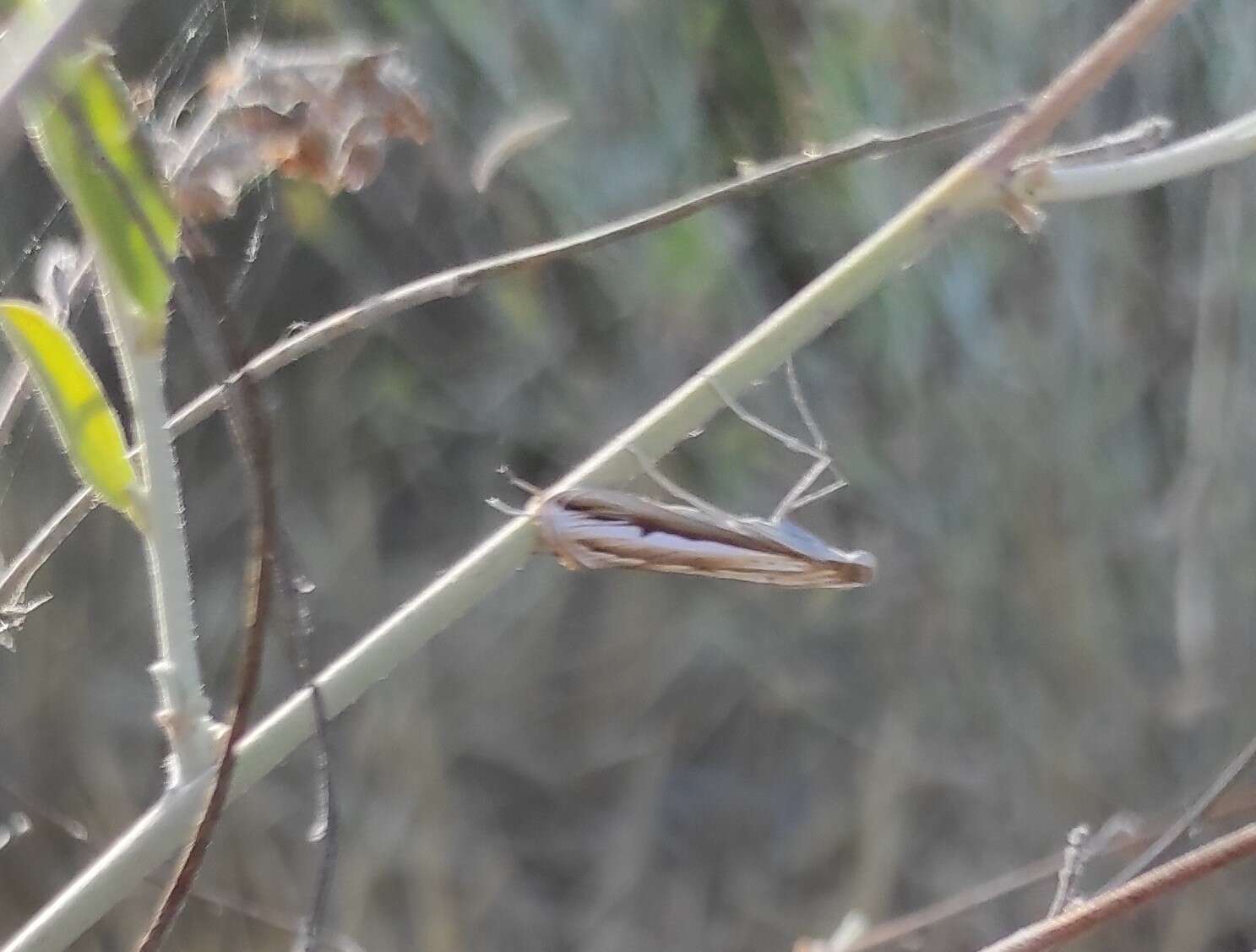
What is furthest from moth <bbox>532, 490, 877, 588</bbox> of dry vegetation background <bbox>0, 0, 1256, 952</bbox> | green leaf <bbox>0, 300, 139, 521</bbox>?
dry vegetation background <bbox>0, 0, 1256, 952</bbox>

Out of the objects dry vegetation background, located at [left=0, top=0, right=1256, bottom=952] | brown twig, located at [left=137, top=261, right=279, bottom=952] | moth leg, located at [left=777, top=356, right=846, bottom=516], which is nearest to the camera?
brown twig, located at [left=137, top=261, right=279, bottom=952]

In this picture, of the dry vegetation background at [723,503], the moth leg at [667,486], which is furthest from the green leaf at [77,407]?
the dry vegetation background at [723,503]

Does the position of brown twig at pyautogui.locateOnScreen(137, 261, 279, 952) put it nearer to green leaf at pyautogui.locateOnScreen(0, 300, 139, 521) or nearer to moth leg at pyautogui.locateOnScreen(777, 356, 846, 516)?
green leaf at pyautogui.locateOnScreen(0, 300, 139, 521)

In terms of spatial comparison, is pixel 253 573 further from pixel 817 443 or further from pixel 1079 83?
pixel 817 443

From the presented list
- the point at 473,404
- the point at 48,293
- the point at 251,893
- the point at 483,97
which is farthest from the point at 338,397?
the point at 48,293

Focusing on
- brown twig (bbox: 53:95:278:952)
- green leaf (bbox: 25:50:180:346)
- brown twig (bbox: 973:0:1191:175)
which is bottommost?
brown twig (bbox: 53:95:278:952)

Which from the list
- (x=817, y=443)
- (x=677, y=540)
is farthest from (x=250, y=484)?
(x=817, y=443)

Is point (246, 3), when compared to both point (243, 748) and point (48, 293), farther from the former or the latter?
point (243, 748)
